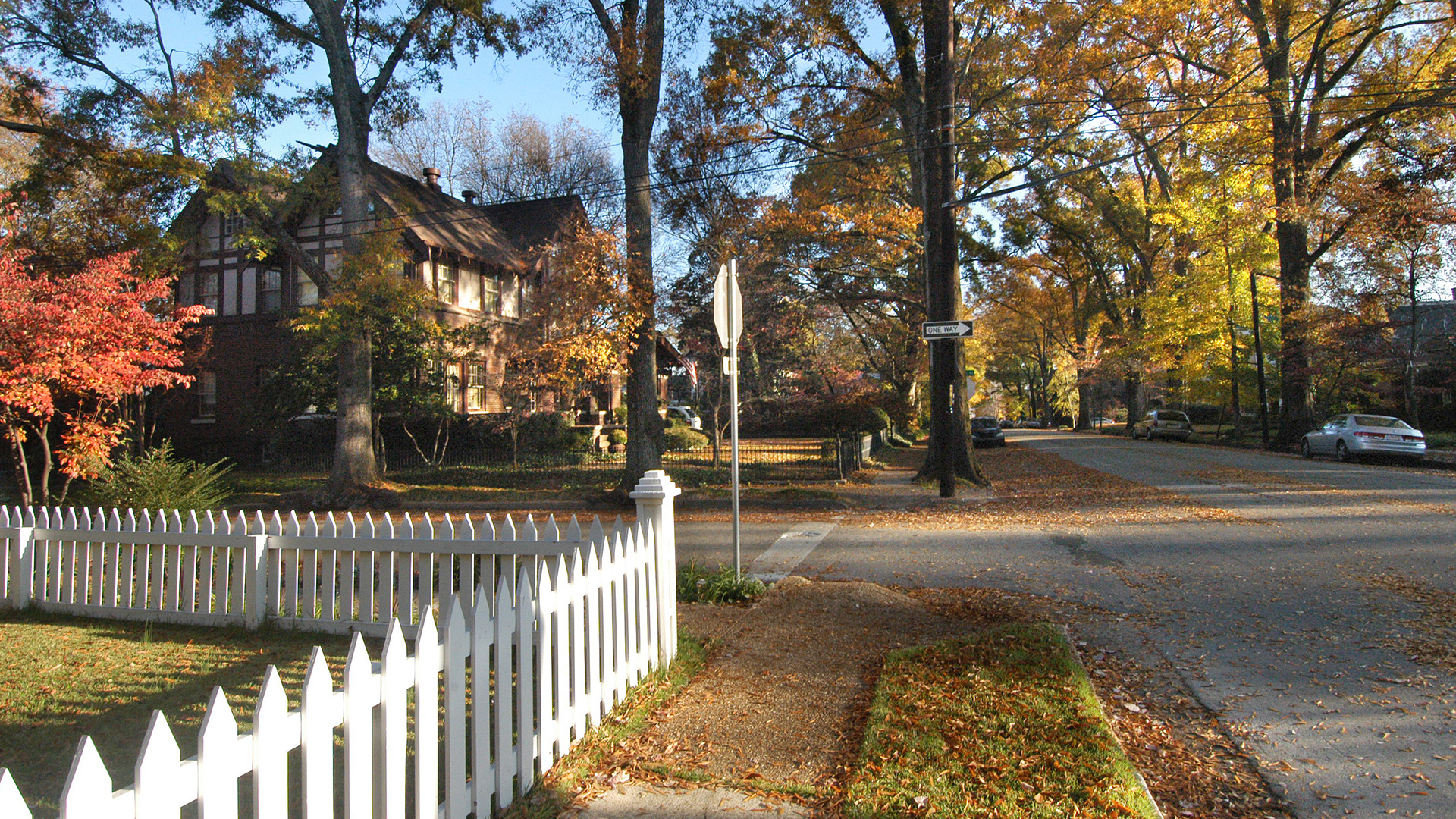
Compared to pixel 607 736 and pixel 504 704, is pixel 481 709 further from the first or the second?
pixel 607 736

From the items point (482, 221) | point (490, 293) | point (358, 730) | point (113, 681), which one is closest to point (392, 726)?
point (358, 730)

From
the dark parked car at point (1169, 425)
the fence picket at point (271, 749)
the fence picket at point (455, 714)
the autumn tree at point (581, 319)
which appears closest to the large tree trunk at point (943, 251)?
the autumn tree at point (581, 319)

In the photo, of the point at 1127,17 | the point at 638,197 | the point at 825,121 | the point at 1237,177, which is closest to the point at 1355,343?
the point at 1237,177

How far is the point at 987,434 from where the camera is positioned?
34438 mm

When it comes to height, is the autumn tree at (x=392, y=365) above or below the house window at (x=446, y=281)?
below

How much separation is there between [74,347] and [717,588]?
367 inches

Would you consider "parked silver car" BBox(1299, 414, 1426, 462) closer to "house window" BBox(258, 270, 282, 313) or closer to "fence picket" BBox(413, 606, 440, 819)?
"fence picket" BBox(413, 606, 440, 819)

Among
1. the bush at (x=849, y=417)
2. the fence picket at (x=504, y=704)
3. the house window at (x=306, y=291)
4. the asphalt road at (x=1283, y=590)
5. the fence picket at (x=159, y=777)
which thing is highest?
the house window at (x=306, y=291)

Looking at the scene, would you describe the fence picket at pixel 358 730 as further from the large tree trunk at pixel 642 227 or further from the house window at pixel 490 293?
the house window at pixel 490 293

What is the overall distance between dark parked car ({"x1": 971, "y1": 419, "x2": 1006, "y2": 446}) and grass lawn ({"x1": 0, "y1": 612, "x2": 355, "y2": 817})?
31.6 metres

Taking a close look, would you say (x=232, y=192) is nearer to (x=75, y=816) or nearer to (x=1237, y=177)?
(x=75, y=816)

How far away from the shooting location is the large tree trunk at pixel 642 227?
15242mm

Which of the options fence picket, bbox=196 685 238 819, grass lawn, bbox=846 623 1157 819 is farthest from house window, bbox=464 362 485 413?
fence picket, bbox=196 685 238 819

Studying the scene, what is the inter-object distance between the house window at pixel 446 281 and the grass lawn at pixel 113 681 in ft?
68.6
